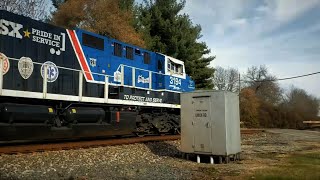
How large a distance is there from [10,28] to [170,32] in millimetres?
22021

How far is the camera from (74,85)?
12984 millimetres

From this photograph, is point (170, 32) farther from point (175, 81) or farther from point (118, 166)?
point (118, 166)

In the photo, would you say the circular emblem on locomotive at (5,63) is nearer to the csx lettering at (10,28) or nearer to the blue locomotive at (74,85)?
the blue locomotive at (74,85)

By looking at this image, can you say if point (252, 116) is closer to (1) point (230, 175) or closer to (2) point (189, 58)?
(2) point (189, 58)

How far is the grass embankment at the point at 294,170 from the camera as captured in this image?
8328 millimetres

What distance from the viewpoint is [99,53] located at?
48.0ft

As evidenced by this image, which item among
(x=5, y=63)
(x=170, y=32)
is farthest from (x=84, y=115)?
(x=170, y=32)

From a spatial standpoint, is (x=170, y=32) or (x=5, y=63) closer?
(x=5, y=63)

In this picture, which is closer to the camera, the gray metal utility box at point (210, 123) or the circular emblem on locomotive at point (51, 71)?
the gray metal utility box at point (210, 123)

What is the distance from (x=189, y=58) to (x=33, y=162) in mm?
25179

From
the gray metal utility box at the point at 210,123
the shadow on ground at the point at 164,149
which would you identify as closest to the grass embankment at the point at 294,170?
the gray metal utility box at the point at 210,123

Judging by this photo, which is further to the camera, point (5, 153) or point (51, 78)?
point (51, 78)

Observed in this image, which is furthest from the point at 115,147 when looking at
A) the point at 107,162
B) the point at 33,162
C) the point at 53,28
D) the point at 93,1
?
the point at 93,1

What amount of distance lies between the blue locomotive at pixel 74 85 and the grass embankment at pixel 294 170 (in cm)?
635
